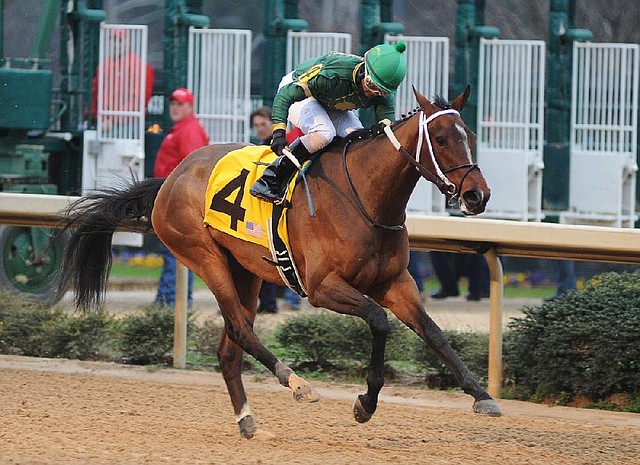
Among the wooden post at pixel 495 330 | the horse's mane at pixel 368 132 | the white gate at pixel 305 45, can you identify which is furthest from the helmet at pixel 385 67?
the white gate at pixel 305 45

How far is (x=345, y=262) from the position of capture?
19.0 ft

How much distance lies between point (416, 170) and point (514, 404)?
1.86 metres

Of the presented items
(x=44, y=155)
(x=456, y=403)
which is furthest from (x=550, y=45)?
(x=456, y=403)

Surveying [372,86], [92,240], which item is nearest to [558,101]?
[92,240]

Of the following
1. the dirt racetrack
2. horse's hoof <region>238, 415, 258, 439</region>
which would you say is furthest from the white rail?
horse's hoof <region>238, 415, 258, 439</region>

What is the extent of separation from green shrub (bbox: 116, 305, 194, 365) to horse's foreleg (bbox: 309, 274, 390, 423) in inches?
103

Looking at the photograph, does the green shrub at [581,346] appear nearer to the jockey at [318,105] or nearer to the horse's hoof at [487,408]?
the horse's hoof at [487,408]

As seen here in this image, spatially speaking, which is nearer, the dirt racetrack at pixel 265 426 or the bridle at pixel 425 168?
the bridle at pixel 425 168

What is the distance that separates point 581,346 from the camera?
703 centimetres

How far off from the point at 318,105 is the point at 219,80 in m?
5.57

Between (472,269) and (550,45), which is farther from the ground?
(550,45)

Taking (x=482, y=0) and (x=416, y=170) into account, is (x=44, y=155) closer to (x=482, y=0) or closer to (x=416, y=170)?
(x=482, y=0)

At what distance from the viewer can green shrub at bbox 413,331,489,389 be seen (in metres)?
7.61

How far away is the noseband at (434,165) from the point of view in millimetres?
5420
